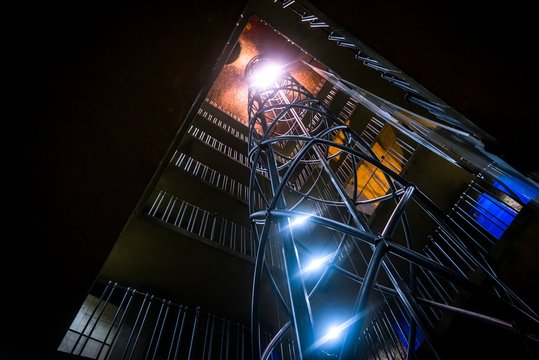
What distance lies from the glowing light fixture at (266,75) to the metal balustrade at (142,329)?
6.57 m

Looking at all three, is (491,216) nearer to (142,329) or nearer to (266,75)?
(266,75)

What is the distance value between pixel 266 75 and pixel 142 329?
306 inches

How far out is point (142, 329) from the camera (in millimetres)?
5793

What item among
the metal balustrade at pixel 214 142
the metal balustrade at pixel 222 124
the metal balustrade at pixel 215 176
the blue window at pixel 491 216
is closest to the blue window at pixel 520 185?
the blue window at pixel 491 216

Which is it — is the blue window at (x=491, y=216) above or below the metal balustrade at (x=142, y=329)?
above

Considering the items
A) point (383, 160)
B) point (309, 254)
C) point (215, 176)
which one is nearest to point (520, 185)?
point (309, 254)

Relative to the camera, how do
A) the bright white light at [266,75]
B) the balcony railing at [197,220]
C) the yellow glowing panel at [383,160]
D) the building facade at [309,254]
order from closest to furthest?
the building facade at [309,254] → the balcony railing at [197,220] → the bright white light at [266,75] → the yellow glowing panel at [383,160]

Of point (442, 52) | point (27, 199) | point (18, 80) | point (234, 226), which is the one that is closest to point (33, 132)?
point (18, 80)

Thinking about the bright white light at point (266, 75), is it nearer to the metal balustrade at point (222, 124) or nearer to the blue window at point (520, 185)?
the metal balustrade at point (222, 124)

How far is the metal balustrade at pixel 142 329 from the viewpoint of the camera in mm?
5195

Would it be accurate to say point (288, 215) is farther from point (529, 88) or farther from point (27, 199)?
point (529, 88)

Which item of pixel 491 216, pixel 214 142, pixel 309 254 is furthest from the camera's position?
pixel 214 142

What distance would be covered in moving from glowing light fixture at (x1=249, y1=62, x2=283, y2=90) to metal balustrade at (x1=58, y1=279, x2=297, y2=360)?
6.57 metres

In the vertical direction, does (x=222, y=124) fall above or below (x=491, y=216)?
below
